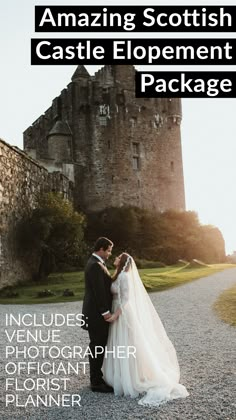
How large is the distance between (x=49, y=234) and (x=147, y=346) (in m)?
16.7

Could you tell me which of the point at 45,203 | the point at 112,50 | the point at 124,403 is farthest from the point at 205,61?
the point at 45,203

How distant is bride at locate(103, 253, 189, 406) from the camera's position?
5.93 m

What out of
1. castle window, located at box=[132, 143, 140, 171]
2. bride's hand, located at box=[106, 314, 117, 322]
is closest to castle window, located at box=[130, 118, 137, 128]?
castle window, located at box=[132, 143, 140, 171]

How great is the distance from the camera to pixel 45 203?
76.8 ft

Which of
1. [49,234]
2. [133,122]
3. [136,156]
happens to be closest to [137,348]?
[49,234]

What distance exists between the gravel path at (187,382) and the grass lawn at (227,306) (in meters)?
0.27

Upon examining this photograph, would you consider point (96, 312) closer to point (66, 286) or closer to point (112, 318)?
point (112, 318)

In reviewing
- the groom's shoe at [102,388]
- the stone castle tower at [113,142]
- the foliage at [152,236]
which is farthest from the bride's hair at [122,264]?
the stone castle tower at [113,142]

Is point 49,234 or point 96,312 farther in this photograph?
point 49,234

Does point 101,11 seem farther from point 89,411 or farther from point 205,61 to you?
point 89,411

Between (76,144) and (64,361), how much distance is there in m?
33.1

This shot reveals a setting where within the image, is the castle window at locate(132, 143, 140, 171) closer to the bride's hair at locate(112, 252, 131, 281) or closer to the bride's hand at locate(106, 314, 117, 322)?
the bride's hair at locate(112, 252, 131, 281)

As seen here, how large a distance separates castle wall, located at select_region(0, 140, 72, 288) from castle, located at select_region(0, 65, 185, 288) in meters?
11.5

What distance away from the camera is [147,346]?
6.29 metres
